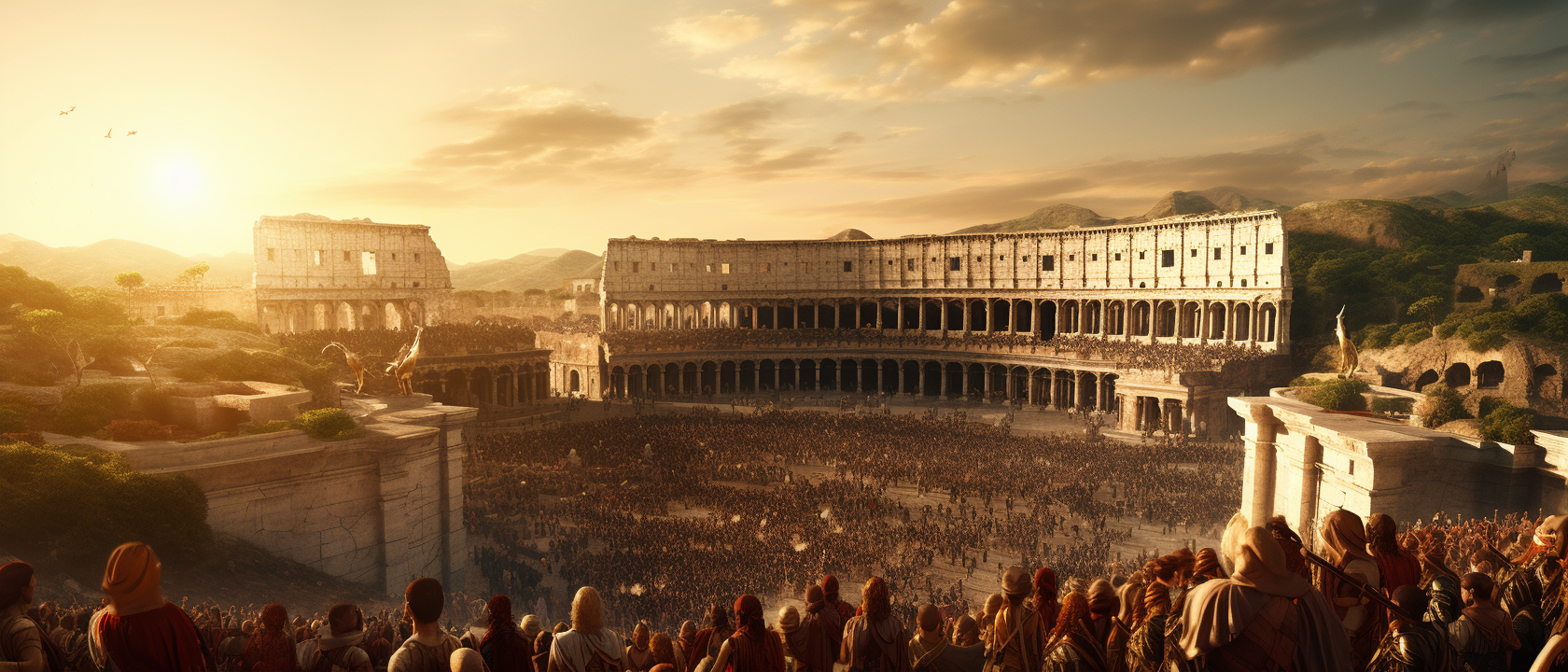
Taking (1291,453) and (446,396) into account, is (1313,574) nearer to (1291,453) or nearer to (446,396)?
(1291,453)

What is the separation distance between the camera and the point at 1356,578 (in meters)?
5.85

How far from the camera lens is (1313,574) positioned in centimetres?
661

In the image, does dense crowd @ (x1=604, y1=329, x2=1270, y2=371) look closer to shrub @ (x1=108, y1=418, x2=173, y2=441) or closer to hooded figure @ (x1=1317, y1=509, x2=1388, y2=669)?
shrub @ (x1=108, y1=418, x2=173, y2=441)

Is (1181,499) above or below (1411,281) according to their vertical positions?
below

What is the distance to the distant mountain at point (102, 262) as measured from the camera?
110 m

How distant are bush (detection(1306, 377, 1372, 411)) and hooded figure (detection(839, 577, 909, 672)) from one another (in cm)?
2040

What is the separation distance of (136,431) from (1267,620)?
866 inches

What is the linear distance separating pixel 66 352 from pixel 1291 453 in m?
34.7

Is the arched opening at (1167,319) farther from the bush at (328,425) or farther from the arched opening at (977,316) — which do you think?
the bush at (328,425)

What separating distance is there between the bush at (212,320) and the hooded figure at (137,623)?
37.1 meters

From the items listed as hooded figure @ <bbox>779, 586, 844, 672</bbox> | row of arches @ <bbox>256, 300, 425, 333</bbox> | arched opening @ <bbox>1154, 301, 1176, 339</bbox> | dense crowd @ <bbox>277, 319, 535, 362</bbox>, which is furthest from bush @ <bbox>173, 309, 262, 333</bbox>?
arched opening @ <bbox>1154, 301, 1176, 339</bbox>

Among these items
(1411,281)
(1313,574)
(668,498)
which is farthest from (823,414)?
(1411,281)

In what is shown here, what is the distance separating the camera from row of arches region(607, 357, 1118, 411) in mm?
50281

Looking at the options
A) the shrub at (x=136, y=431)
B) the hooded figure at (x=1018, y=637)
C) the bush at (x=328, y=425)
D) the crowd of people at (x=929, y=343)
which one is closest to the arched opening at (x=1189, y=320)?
the crowd of people at (x=929, y=343)
